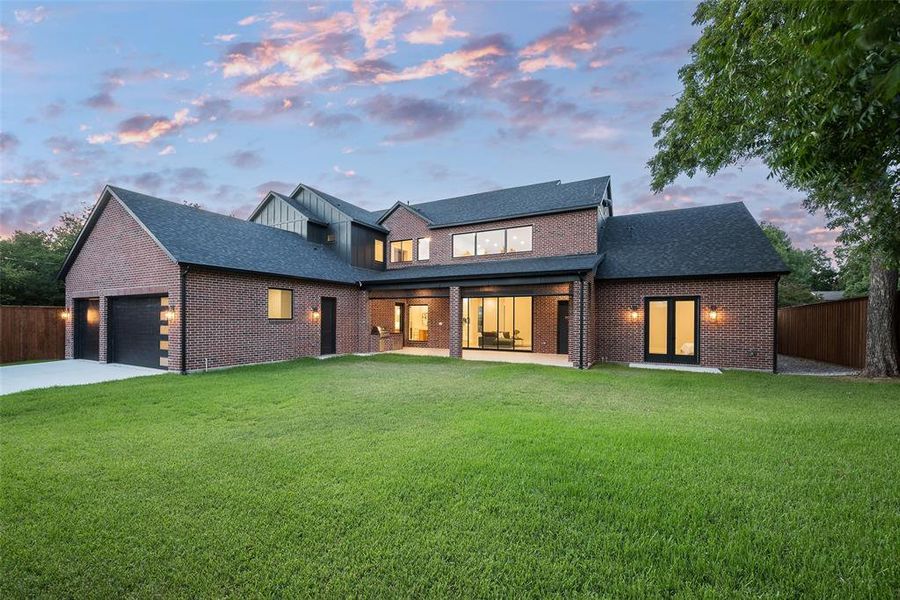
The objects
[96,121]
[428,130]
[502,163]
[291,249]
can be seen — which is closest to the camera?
[96,121]

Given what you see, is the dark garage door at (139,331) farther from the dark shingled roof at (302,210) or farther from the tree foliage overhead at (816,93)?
the tree foliage overhead at (816,93)

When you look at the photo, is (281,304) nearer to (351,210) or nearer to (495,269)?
(495,269)

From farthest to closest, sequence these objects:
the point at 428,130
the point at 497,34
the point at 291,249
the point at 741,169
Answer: the point at 428,130, the point at 291,249, the point at 741,169, the point at 497,34

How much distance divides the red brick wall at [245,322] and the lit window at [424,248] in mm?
4277

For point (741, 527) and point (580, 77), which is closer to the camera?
point (741, 527)

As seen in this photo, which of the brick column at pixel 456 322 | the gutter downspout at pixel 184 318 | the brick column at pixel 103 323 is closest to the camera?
the gutter downspout at pixel 184 318

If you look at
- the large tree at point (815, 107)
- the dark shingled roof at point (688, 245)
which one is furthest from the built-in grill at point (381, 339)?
the large tree at point (815, 107)

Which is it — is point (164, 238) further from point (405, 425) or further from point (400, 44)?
point (405, 425)

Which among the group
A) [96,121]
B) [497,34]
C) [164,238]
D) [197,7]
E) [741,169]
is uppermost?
[197,7]

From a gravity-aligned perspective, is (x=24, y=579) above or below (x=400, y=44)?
below

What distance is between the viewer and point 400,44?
12.3m

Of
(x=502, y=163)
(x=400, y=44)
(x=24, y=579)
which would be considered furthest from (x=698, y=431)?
(x=502, y=163)

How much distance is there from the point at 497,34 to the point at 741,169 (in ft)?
29.2

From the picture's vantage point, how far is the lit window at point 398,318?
1906 centimetres
